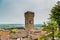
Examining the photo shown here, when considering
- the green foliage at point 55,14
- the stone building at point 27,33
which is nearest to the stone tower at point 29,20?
the stone building at point 27,33

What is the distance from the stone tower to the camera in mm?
16428

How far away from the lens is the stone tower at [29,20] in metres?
16.4

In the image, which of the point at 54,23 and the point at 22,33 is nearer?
the point at 54,23

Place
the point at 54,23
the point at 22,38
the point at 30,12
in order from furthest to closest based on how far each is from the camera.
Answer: the point at 30,12 → the point at 22,38 → the point at 54,23

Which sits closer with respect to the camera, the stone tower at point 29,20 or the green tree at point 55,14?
the green tree at point 55,14

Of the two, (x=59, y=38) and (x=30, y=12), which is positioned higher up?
(x=30, y=12)

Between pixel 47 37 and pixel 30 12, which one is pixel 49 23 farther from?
pixel 30 12

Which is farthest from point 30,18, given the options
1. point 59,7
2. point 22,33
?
point 59,7

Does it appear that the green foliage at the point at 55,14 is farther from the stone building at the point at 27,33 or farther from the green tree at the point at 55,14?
the stone building at the point at 27,33

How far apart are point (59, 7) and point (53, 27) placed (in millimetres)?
1811

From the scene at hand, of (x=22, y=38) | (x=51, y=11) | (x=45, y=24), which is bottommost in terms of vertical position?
(x=22, y=38)

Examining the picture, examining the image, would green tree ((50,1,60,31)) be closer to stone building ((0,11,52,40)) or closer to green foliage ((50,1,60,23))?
green foliage ((50,1,60,23))

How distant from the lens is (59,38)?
12.6 meters

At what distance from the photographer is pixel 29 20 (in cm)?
1648
